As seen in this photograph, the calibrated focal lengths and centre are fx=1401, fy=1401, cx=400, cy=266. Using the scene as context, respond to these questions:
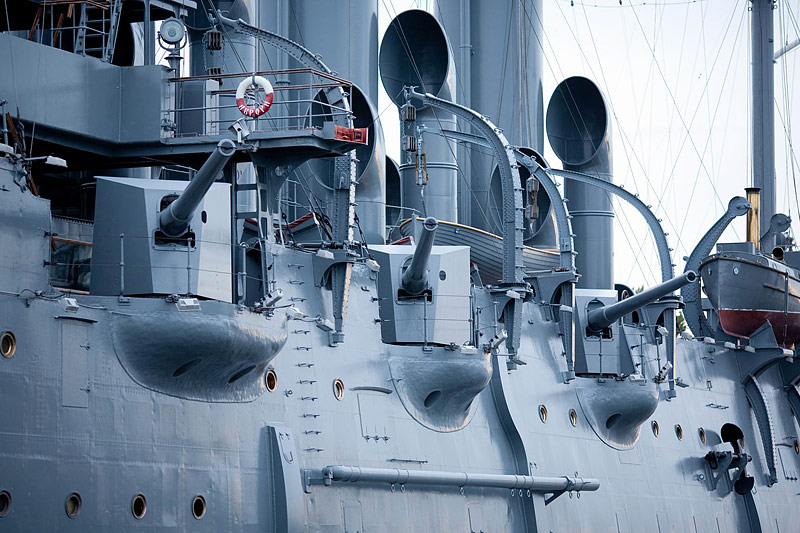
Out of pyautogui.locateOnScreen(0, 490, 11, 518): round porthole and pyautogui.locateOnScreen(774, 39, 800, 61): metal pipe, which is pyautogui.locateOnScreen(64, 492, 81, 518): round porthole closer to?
pyautogui.locateOnScreen(0, 490, 11, 518): round porthole

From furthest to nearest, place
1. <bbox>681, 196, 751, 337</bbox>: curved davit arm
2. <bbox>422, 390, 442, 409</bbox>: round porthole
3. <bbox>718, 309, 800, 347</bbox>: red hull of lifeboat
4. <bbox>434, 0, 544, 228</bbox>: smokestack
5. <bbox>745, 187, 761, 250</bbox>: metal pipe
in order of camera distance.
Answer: <bbox>434, 0, 544, 228</bbox>: smokestack → <bbox>745, 187, 761, 250</bbox>: metal pipe → <bbox>718, 309, 800, 347</bbox>: red hull of lifeboat → <bbox>681, 196, 751, 337</bbox>: curved davit arm → <bbox>422, 390, 442, 409</bbox>: round porthole

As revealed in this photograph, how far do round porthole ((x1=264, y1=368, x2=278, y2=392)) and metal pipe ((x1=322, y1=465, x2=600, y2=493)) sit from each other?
1.36m

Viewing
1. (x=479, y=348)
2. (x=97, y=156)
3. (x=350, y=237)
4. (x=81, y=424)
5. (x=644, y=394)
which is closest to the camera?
(x=81, y=424)

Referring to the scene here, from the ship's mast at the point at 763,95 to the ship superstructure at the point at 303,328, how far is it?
342 inches

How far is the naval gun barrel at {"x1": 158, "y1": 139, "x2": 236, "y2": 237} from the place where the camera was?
50.1 feet

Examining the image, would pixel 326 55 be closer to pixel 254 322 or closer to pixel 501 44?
pixel 501 44

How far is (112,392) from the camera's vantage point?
51.5ft

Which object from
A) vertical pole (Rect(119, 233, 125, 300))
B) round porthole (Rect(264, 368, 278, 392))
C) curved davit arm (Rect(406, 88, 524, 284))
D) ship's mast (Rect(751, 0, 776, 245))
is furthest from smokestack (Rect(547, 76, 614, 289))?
vertical pole (Rect(119, 233, 125, 300))

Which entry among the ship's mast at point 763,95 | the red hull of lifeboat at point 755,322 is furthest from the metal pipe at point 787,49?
the red hull of lifeboat at point 755,322

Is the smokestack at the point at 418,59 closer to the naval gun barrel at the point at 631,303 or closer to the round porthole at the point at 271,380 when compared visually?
the naval gun barrel at the point at 631,303

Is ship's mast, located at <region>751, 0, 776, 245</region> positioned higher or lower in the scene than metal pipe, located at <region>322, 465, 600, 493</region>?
higher

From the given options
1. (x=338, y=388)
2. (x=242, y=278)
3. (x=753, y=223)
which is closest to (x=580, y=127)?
(x=753, y=223)

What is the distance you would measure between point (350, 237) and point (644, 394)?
29.9ft

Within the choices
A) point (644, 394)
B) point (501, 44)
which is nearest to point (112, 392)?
point (644, 394)
